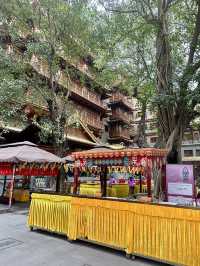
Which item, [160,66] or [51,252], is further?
[160,66]

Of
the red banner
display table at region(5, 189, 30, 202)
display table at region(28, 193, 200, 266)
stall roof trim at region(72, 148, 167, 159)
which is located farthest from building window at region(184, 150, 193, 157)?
display table at region(28, 193, 200, 266)

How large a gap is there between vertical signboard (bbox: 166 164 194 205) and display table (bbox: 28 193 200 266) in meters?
2.61

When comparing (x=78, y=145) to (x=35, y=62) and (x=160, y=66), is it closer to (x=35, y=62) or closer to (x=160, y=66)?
(x=35, y=62)

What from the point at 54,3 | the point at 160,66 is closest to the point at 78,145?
the point at 54,3

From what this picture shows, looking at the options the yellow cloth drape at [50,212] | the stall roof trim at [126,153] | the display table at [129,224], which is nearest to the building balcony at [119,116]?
the stall roof trim at [126,153]

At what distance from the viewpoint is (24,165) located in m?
12.6

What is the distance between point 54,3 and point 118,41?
13.3 ft

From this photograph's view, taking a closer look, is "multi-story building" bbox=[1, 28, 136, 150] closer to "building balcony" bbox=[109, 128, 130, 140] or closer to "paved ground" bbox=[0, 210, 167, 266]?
"building balcony" bbox=[109, 128, 130, 140]

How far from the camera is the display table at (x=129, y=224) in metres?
5.43

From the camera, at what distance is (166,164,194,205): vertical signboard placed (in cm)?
829

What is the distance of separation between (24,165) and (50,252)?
22.2 ft

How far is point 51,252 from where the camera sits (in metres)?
6.34

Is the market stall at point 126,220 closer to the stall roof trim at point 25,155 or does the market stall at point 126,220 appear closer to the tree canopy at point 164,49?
the tree canopy at point 164,49

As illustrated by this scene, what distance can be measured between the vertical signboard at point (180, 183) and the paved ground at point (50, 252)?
288 centimetres
